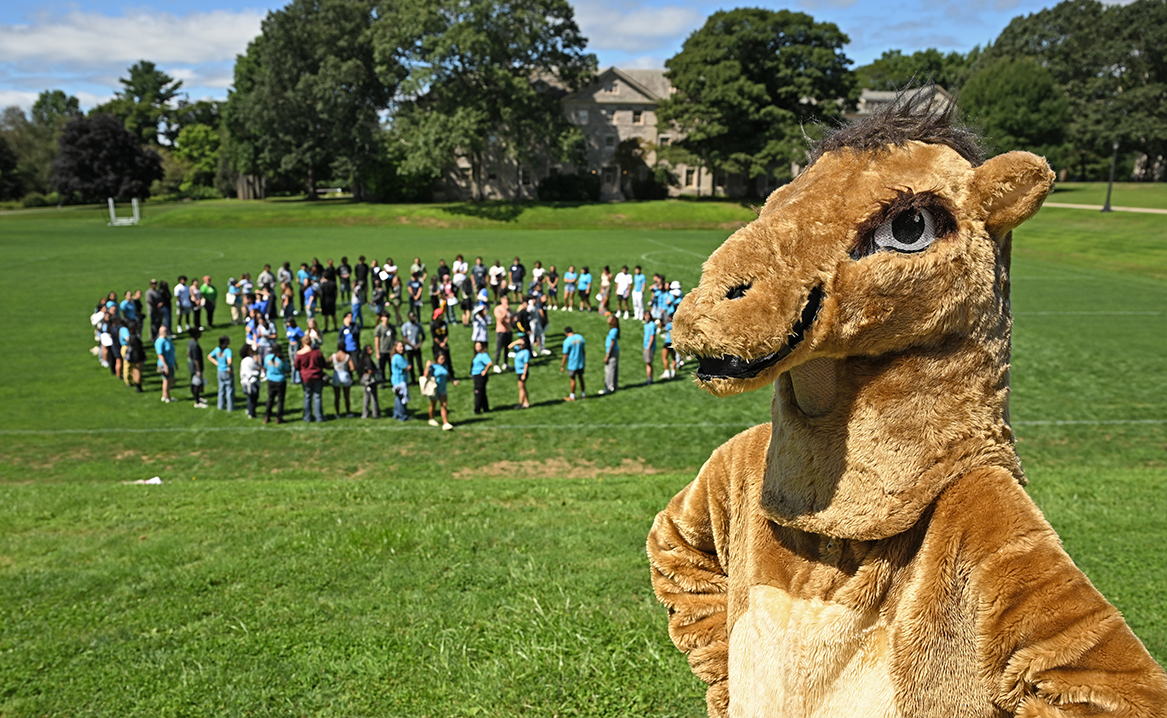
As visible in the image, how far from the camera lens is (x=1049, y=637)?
1.92 meters

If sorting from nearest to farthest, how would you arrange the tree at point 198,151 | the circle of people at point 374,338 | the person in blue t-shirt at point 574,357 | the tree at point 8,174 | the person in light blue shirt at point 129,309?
the circle of people at point 374,338 → the person in blue t-shirt at point 574,357 → the person in light blue shirt at point 129,309 → the tree at point 8,174 → the tree at point 198,151

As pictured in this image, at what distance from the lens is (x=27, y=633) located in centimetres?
643

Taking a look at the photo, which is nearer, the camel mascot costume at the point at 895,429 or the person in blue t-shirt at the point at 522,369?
the camel mascot costume at the point at 895,429

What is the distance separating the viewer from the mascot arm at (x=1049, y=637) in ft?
5.94

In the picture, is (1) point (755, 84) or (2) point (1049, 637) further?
(1) point (755, 84)

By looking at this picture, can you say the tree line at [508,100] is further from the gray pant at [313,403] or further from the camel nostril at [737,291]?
the camel nostril at [737,291]

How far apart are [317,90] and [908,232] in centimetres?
7068

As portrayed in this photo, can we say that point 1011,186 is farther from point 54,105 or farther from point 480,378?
point 54,105

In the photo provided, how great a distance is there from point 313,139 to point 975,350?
2922 inches

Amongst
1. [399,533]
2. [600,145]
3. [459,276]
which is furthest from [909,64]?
[399,533]

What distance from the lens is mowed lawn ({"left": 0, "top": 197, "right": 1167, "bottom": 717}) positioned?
5707mm

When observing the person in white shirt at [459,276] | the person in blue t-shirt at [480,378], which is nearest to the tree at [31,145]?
the person in white shirt at [459,276]

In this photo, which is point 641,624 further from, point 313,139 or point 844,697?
point 313,139

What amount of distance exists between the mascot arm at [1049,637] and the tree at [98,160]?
3472 inches
